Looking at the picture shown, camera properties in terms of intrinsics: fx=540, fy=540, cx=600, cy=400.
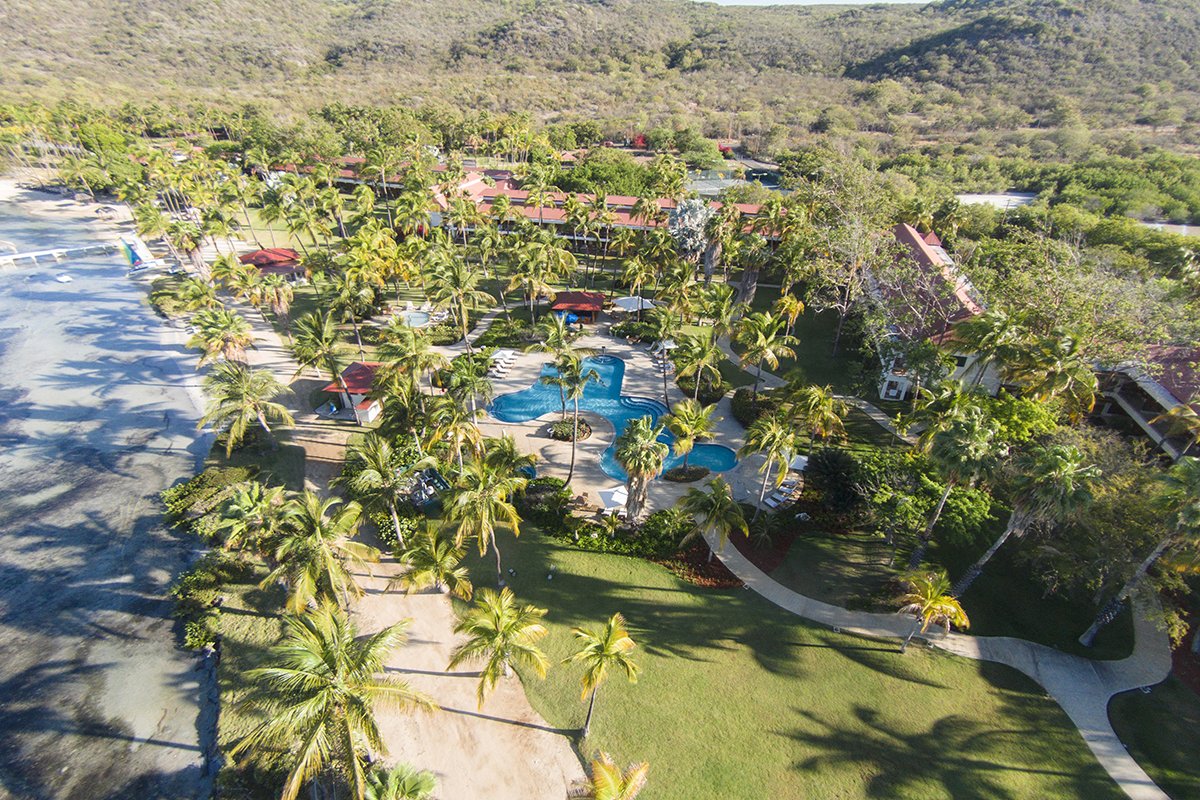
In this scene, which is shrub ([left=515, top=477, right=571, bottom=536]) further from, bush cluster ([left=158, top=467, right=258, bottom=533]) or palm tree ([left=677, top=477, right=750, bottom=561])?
bush cluster ([left=158, top=467, right=258, bottom=533])

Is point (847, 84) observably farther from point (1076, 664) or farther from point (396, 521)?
point (396, 521)

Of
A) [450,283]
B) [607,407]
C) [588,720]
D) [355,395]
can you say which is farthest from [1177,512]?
[355,395]

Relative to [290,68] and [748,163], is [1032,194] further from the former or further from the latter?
[290,68]

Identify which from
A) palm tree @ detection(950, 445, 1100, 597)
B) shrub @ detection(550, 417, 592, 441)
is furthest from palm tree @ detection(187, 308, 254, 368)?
palm tree @ detection(950, 445, 1100, 597)

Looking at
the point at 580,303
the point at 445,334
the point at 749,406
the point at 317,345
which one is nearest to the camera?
the point at 317,345

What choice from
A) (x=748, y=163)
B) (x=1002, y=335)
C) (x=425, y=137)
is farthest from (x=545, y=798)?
(x=748, y=163)

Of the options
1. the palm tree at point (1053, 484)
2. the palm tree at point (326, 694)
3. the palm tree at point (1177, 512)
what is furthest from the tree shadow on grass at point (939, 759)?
the palm tree at point (326, 694)
